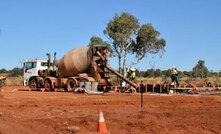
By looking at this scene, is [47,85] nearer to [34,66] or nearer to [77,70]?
[77,70]

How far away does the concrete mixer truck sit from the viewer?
2417 cm

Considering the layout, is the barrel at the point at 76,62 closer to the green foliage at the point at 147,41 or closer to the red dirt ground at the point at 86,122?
the red dirt ground at the point at 86,122

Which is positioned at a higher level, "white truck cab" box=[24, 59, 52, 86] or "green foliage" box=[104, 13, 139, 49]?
"green foliage" box=[104, 13, 139, 49]

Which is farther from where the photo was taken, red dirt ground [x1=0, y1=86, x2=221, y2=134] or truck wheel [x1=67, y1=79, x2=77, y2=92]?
truck wheel [x1=67, y1=79, x2=77, y2=92]

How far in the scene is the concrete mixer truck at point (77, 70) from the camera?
2417cm

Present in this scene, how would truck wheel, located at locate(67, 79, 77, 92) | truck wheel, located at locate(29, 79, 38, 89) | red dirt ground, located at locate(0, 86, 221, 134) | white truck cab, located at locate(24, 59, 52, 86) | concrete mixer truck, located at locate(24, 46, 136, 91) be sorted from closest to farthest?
red dirt ground, located at locate(0, 86, 221, 134), concrete mixer truck, located at locate(24, 46, 136, 91), truck wheel, located at locate(67, 79, 77, 92), truck wheel, located at locate(29, 79, 38, 89), white truck cab, located at locate(24, 59, 52, 86)

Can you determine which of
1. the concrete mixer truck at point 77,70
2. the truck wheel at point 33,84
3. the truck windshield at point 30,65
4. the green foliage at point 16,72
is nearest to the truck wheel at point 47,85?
the concrete mixer truck at point 77,70

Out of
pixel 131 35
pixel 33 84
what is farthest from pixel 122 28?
pixel 33 84

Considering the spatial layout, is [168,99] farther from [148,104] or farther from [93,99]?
[93,99]

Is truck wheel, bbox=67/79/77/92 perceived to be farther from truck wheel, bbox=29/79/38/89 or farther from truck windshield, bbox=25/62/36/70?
truck windshield, bbox=25/62/36/70

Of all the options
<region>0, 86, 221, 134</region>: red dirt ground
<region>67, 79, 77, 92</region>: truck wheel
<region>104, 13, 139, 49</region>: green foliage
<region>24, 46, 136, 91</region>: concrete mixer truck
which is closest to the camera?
<region>0, 86, 221, 134</region>: red dirt ground

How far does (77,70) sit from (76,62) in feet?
1.86

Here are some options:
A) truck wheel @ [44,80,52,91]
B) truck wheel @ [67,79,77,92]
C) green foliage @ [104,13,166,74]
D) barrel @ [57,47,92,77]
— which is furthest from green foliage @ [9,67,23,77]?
truck wheel @ [67,79,77,92]

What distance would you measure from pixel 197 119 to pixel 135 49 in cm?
3653
